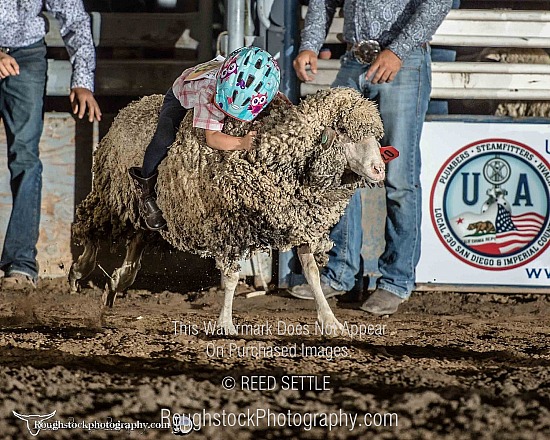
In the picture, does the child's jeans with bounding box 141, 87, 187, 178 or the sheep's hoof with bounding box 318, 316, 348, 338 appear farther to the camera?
the child's jeans with bounding box 141, 87, 187, 178

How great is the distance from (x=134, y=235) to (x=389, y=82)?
5.33 feet

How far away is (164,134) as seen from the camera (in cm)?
416

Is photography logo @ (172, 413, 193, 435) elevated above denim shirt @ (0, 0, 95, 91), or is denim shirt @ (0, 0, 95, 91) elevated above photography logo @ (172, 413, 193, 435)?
denim shirt @ (0, 0, 95, 91)

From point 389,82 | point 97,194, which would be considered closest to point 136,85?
point 97,194

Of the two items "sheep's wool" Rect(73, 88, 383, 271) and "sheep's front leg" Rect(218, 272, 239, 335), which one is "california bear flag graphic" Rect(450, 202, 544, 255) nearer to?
"sheep's wool" Rect(73, 88, 383, 271)

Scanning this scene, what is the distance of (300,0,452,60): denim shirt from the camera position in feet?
15.6

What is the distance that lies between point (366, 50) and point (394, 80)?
229 mm

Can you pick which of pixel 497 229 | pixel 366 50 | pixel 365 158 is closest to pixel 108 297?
pixel 365 158

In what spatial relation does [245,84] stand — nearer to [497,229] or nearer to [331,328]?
[331,328]

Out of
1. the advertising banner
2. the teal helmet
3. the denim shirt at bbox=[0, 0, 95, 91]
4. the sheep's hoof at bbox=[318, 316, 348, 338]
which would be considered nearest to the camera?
the teal helmet

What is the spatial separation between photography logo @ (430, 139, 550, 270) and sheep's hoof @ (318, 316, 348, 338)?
1.59 meters

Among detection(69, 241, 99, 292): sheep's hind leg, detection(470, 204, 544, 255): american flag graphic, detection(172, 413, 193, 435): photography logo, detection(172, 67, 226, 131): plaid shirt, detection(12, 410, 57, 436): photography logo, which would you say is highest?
detection(172, 67, 226, 131): plaid shirt

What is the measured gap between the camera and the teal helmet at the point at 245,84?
3633 mm

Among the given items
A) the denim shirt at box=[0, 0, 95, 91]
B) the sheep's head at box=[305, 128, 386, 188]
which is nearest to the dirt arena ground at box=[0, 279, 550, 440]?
the sheep's head at box=[305, 128, 386, 188]
